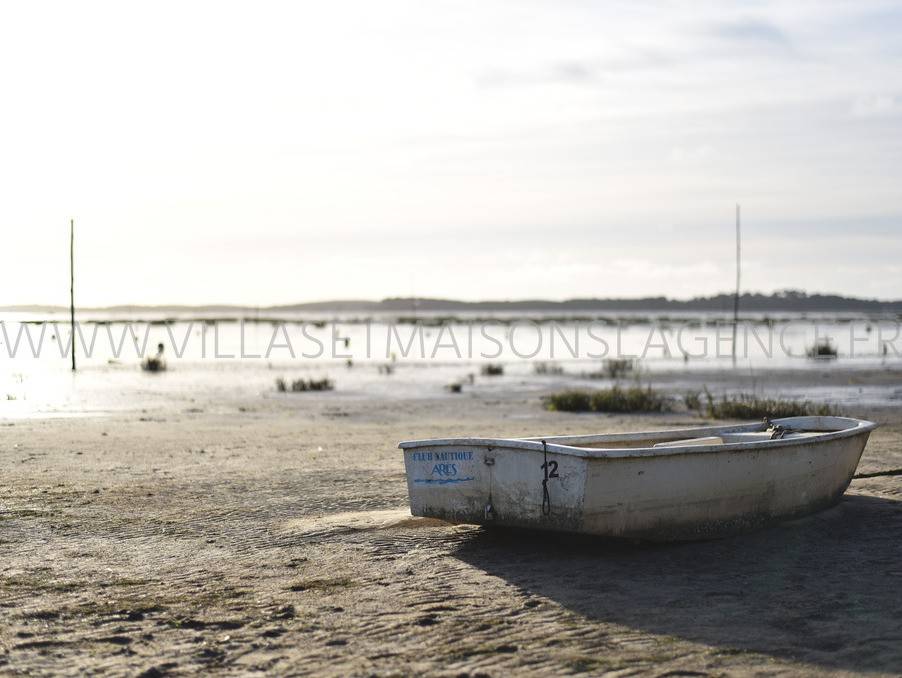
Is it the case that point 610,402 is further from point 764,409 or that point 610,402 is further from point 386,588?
point 386,588

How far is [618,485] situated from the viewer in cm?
773

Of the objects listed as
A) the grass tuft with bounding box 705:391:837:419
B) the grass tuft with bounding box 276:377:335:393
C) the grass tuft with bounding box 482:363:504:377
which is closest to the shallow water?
the grass tuft with bounding box 276:377:335:393

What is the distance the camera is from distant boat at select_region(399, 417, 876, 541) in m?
7.68

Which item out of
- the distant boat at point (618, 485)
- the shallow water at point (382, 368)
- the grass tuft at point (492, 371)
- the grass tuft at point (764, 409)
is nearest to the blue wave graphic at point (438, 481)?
the distant boat at point (618, 485)

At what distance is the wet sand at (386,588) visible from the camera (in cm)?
577

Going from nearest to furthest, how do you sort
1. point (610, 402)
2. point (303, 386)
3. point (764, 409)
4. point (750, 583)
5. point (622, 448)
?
point (750, 583) → point (622, 448) → point (764, 409) → point (610, 402) → point (303, 386)

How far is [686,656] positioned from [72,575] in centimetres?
447

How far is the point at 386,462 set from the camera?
1321cm

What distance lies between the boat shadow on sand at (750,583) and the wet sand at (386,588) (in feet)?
0.07

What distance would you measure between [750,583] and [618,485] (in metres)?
1.18

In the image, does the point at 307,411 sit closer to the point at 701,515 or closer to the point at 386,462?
the point at 386,462

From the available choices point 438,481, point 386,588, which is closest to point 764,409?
point 438,481

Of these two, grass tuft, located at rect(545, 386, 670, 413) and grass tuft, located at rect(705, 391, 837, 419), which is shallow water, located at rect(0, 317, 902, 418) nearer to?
grass tuft, located at rect(545, 386, 670, 413)

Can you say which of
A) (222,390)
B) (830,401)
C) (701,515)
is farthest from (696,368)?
(701,515)
